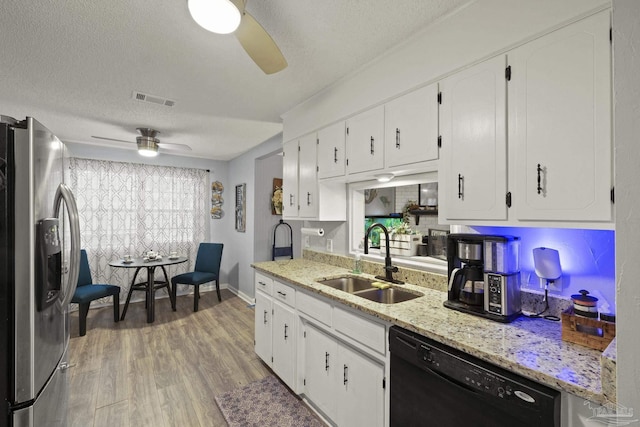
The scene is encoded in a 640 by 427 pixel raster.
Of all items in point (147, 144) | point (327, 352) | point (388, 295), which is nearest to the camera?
point (327, 352)

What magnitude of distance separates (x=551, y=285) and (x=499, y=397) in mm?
686

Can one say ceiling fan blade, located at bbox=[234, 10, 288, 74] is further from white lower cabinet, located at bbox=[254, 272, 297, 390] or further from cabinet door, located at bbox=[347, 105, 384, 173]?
white lower cabinet, located at bbox=[254, 272, 297, 390]

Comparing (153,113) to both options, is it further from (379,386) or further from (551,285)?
(551,285)

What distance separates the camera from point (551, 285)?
1385mm

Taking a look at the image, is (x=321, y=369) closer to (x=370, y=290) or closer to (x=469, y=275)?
(x=370, y=290)

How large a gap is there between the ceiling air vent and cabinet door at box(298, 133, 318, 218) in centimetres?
128

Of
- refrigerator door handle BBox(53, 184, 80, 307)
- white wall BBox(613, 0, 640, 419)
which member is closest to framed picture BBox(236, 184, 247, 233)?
refrigerator door handle BBox(53, 184, 80, 307)

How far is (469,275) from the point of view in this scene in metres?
1.48

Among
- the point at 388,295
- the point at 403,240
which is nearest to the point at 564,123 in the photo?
the point at 403,240

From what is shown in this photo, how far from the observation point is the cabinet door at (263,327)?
2.55 meters

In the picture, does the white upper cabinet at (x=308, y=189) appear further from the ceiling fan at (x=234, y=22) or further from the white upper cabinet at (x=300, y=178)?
the ceiling fan at (x=234, y=22)

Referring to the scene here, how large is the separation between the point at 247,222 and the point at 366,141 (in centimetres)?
319

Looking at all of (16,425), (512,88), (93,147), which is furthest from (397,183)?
(93,147)

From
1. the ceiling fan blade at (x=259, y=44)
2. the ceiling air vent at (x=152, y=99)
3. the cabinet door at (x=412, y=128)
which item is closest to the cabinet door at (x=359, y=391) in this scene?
the cabinet door at (x=412, y=128)
